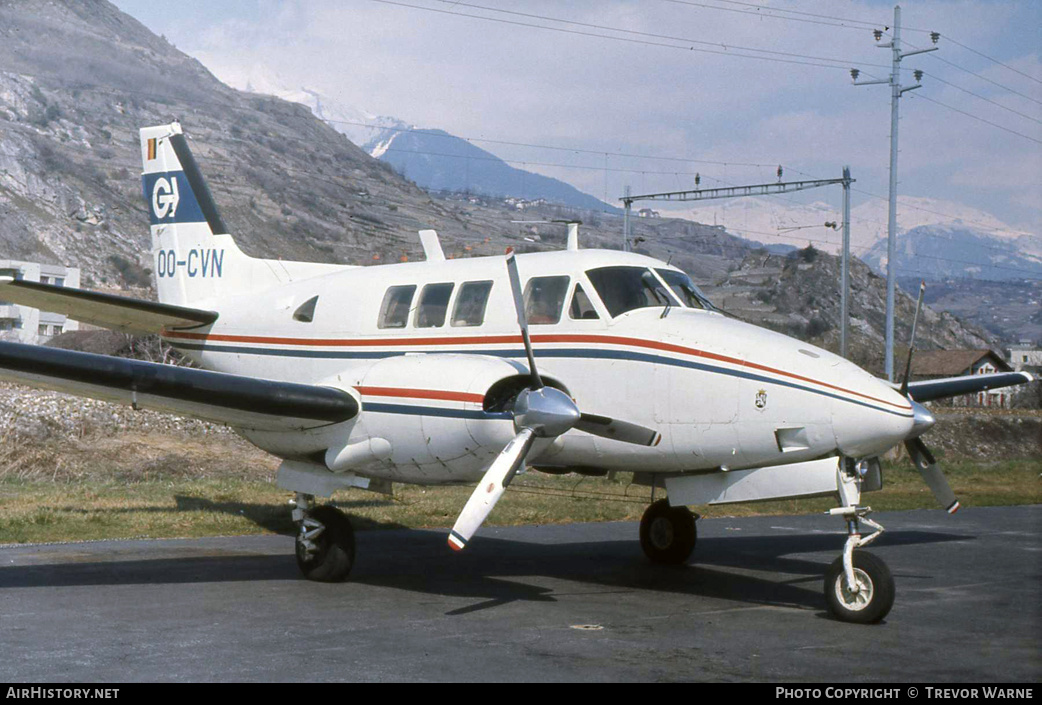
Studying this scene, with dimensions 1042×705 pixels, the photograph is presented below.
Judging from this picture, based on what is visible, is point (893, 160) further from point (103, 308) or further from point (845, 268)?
point (103, 308)

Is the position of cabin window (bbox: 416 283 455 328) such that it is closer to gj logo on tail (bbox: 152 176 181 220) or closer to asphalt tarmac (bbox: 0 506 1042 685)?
asphalt tarmac (bbox: 0 506 1042 685)

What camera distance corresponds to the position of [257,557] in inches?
514

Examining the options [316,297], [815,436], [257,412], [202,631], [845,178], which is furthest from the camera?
[845,178]

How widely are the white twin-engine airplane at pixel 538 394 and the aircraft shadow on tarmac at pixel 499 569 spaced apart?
721mm

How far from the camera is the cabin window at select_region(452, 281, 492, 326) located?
11367 millimetres

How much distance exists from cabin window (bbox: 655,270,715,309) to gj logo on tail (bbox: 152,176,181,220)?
8.43 metres

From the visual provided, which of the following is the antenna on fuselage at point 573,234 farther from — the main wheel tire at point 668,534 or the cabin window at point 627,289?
the main wheel tire at point 668,534

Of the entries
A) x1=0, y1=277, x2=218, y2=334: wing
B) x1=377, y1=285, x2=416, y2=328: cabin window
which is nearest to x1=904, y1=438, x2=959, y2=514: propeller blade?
x1=377, y1=285, x2=416, y2=328: cabin window

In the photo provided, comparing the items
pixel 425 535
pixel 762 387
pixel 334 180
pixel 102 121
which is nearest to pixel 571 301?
pixel 762 387

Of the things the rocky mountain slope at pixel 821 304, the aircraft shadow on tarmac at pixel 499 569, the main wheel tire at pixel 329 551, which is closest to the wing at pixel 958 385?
the aircraft shadow on tarmac at pixel 499 569

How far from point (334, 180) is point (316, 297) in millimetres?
151384

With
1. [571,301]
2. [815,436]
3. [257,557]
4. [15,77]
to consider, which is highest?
[15,77]

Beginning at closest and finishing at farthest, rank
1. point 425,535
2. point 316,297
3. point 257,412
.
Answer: point 257,412 → point 316,297 → point 425,535
